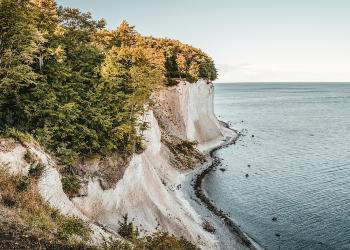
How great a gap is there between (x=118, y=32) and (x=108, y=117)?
18.0 meters

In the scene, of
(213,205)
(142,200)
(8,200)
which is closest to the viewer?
(8,200)

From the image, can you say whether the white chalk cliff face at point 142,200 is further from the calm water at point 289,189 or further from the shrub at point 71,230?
the calm water at point 289,189

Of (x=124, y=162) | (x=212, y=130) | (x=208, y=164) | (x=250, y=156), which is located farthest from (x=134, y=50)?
(x=212, y=130)

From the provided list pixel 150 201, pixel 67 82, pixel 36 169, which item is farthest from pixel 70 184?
pixel 150 201

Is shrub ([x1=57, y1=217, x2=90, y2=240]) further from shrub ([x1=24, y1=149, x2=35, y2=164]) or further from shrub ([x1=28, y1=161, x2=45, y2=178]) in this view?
shrub ([x1=24, y1=149, x2=35, y2=164])

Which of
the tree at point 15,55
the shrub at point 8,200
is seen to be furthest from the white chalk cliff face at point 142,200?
the tree at point 15,55

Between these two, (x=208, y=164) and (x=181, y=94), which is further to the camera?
(x=181, y=94)

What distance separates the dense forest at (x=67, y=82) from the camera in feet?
87.6

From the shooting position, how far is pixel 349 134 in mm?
117625

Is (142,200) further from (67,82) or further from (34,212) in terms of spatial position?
(34,212)

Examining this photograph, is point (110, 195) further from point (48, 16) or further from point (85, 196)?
point (48, 16)

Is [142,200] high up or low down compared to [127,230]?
Result: up

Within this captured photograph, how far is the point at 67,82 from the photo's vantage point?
1219 inches

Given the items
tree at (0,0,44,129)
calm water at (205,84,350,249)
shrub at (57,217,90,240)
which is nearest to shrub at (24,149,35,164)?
shrub at (57,217,90,240)
